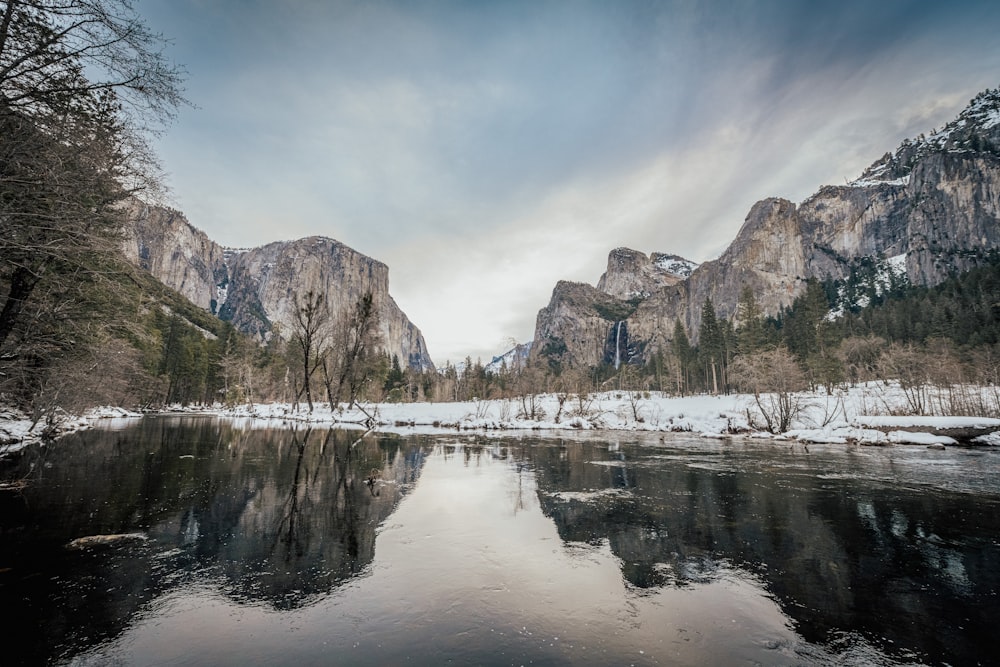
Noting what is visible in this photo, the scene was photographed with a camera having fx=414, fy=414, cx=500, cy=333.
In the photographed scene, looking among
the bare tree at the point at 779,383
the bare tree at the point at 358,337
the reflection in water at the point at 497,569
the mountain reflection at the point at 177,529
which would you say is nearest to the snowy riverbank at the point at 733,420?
the bare tree at the point at 779,383

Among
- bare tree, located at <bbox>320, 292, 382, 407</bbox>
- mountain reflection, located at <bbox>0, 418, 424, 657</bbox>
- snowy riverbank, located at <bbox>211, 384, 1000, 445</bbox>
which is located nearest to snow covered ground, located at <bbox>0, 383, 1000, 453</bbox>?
snowy riverbank, located at <bbox>211, 384, 1000, 445</bbox>

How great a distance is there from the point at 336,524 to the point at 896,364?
47039 mm

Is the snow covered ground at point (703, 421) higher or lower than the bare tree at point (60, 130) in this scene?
lower

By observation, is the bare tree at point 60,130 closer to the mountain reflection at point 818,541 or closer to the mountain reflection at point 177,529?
the mountain reflection at point 177,529

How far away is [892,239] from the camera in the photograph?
615ft

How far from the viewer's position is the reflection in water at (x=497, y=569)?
13.3ft

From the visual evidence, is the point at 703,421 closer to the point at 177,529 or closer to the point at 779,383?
the point at 779,383

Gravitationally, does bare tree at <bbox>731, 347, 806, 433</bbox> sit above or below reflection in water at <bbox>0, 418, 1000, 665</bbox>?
above

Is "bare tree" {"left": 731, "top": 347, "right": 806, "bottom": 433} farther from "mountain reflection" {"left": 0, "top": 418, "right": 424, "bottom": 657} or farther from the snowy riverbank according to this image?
"mountain reflection" {"left": 0, "top": 418, "right": 424, "bottom": 657}

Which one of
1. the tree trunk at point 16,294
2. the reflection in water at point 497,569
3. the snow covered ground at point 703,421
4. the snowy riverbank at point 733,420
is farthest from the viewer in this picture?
the snowy riverbank at point 733,420

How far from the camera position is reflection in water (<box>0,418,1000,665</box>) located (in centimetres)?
404

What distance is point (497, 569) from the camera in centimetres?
610

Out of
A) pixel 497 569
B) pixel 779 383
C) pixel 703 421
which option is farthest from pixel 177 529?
pixel 703 421

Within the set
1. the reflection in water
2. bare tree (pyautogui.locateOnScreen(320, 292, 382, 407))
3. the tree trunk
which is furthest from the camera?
bare tree (pyautogui.locateOnScreen(320, 292, 382, 407))
